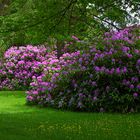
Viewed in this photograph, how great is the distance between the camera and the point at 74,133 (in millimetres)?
9312

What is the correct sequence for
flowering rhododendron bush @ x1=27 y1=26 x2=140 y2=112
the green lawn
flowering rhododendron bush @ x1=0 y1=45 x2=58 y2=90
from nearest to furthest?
the green lawn
flowering rhododendron bush @ x1=27 y1=26 x2=140 y2=112
flowering rhododendron bush @ x1=0 y1=45 x2=58 y2=90

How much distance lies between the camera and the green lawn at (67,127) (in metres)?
8.90

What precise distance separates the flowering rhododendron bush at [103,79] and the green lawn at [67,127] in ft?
2.98

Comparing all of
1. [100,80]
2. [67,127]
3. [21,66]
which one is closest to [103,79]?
[100,80]

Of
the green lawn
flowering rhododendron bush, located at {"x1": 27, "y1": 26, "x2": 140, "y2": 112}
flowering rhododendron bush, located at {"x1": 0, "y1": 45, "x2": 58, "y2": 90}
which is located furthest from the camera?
flowering rhododendron bush, located at {"x1": 0, "y1": 45, "x2": 58, "y2": 90}

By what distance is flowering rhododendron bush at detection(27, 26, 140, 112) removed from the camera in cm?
1407

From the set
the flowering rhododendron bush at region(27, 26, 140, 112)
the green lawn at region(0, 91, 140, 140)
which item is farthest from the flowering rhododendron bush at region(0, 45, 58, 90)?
the green lawn at region(0, 91, 140, 140)

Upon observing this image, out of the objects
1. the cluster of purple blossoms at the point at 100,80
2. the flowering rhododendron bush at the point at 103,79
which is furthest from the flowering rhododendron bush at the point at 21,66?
the flowering rhododendron bush at the point at 103,79

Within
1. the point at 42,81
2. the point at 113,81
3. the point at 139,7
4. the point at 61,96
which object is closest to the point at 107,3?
the point at 139,7

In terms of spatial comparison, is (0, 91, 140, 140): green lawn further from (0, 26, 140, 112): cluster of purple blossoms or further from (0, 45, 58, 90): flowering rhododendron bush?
(0, 45, 58, 90): flowering rhododendron bush

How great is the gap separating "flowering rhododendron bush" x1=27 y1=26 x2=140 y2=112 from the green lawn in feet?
2.98

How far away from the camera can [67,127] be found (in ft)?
32.9

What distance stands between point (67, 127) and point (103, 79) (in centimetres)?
492

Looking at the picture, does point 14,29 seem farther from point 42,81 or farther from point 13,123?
point 42,81
